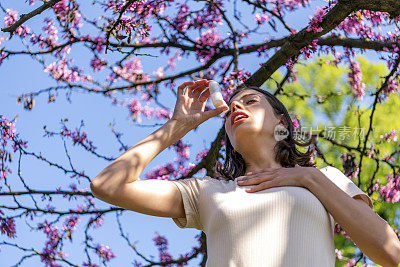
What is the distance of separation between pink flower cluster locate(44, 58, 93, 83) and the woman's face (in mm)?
2349

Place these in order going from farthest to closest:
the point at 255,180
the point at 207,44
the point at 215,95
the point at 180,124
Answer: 1. the point at 207,44
2. the point at 215,95
3. the point at 180,124
4. the point at 255,180

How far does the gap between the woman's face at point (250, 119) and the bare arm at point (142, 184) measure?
0.64 ft

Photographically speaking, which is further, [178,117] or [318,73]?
[318,73]

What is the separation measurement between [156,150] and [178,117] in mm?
205

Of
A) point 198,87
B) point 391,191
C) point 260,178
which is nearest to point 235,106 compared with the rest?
point 198,87

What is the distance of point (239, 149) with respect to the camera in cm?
184

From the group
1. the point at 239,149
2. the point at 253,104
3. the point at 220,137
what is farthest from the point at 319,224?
the point at 220,137

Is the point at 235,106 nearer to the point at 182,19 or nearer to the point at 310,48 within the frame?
the point at 310,48

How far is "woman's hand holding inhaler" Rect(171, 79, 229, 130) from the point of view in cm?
181

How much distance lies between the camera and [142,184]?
1590mm

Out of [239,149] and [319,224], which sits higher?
[239,149]

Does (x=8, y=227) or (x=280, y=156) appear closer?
(x=280, y=156)

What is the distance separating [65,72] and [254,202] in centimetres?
297

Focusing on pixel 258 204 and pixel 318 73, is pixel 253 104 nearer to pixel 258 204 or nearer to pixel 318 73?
pixel 258 204
